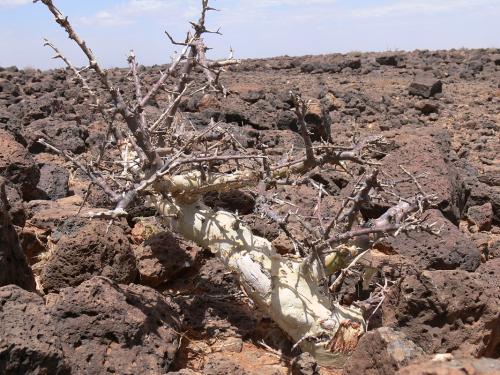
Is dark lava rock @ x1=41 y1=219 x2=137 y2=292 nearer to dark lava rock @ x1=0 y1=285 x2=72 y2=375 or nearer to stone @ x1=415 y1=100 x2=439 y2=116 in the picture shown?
dark lava rock @ x1=0 y1=285 x2=72 y2=375

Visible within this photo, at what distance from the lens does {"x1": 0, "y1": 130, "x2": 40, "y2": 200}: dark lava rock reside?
501 centimetres

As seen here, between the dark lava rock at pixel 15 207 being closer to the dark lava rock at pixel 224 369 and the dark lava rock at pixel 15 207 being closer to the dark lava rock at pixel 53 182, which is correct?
the dark lava rock at pixel 53 182

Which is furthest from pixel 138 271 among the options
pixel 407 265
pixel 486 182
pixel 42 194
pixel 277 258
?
pixel 486 182

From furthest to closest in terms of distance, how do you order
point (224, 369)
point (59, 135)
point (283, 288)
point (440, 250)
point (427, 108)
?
point (427, 108) → point (59, 135) → point (440, 250) → point (283, 288) → point (224, 369)

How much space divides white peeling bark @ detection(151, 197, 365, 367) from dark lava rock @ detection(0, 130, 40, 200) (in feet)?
7.28

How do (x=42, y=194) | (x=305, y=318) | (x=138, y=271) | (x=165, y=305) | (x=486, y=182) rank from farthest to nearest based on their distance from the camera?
(x=486, y=182)
(x=42, y=194)
(x=138, y=271)
(x=165, y=305)
(x=305, y=318)

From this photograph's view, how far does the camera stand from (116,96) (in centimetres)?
310

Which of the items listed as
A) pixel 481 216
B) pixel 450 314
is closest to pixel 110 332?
pixel 450 314

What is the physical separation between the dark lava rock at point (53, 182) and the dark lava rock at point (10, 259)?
2.71m

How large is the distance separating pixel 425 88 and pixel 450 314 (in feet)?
44.6

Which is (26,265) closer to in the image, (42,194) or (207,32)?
(207,32)

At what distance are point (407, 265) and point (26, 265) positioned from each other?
2298 mm

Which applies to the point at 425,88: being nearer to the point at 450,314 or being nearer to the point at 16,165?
the point at 16,165

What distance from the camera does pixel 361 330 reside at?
3.18m
